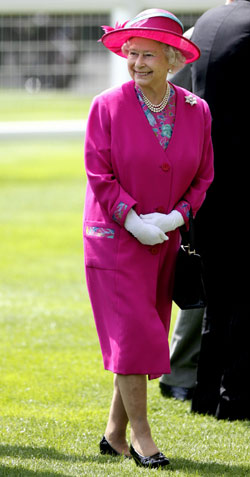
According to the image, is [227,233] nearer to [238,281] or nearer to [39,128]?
[238,281]

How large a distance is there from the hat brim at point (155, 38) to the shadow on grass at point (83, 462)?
1710 mm

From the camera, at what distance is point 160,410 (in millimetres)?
5164

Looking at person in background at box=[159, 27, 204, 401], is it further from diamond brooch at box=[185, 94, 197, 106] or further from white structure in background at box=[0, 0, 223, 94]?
white structure in background at box=[0, 0, 223, 94]

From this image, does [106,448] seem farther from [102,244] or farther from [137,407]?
[102,244]

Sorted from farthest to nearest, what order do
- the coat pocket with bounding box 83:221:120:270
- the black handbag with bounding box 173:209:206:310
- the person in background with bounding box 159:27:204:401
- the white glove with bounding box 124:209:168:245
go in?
the person in background with bounding box 159:27:204:401 → the black handbag with bounding box 173:209:206:310 → the coat pocket with bounding box 83:221:120:270 → the white glove with bounding box 124:209:168:245

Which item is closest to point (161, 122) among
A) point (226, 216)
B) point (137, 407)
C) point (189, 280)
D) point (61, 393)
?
point (189, 280)

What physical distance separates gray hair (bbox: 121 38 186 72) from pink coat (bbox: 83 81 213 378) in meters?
0.16

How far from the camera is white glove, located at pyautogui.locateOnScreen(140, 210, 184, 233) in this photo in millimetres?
4039

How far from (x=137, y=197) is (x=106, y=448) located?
3.65 feet

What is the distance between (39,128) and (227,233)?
9971 millimetres

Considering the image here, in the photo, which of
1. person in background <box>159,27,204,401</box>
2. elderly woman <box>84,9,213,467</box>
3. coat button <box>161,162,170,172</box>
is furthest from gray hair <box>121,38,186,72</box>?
person in background <box>159,27,204,401</box>

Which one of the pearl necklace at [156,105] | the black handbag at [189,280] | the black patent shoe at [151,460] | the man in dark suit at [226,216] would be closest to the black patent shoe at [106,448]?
the black patent shoe at [151,460]

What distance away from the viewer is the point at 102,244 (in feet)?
13.5

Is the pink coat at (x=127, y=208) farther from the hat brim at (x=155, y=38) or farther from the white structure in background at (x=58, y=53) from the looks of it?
the white structure in background at (x=58, y=53)
